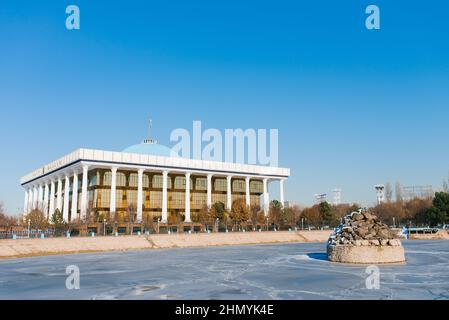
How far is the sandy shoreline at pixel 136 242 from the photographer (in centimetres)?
3794

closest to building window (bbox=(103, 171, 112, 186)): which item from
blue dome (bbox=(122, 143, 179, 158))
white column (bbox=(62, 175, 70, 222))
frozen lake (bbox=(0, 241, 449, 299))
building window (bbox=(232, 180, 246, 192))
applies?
white column (bbox=(62, 175, 70, 222))

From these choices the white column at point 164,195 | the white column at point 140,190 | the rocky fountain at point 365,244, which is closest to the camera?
the rocky fountain at point 365,244

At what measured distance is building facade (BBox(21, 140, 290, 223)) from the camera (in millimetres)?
75062

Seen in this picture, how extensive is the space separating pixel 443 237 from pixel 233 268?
56656mm

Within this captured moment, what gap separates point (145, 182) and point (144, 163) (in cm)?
769

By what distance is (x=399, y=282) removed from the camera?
1748cm

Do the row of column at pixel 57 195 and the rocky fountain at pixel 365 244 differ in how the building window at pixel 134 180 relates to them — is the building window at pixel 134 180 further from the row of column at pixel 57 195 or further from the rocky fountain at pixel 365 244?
the rocky fountain at pixel 365 244

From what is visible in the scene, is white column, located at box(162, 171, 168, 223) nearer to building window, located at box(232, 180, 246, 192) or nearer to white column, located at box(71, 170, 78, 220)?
white column, located at box(71, 170, 78, 220)

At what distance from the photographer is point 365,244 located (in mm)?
25328

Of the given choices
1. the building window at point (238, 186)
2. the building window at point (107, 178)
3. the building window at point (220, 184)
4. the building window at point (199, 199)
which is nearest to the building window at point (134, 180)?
the building window at point (107, 178)

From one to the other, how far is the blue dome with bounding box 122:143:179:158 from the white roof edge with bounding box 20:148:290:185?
6757 millimetres

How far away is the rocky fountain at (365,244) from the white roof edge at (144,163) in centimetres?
5422

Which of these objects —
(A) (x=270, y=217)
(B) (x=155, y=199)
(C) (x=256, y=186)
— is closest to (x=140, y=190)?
(B) (x=155, y=199)
